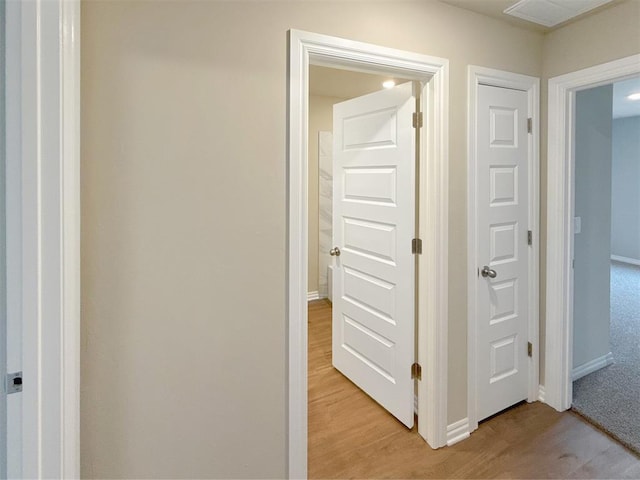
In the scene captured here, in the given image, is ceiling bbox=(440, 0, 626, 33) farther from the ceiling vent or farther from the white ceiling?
the white ceiling

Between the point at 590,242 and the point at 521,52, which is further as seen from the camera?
the point at 590,242

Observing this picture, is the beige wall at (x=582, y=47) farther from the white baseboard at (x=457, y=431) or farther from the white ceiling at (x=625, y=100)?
the white ceiling at (x=625, y=100)

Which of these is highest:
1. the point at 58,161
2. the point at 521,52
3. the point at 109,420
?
the point at 521,52

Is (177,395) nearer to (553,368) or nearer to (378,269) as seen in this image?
(378,269)

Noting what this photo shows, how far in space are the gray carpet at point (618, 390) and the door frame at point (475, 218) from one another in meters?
0.36

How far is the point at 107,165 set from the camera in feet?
4.13

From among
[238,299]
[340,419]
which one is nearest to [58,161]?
[238,299]

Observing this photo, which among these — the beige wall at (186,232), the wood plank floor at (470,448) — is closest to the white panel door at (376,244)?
the wood plank floor at (470,448)

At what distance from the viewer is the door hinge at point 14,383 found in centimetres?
107

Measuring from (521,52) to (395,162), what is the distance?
106cm

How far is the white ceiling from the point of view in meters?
4.01

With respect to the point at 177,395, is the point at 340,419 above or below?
below

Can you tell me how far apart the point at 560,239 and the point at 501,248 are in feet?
1.30

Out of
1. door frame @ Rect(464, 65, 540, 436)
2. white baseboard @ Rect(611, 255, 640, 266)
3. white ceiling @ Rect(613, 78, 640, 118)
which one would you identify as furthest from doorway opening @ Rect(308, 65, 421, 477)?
white baseboard @ Rect(611, 255, 640, 266)
